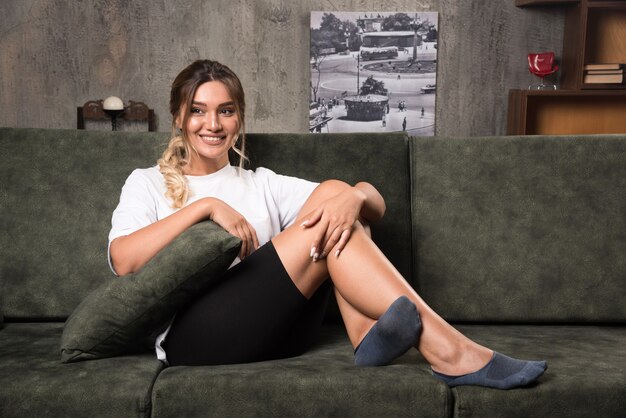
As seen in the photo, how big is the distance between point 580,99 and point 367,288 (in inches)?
Answer: 130

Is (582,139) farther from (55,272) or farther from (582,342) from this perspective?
(55,272)

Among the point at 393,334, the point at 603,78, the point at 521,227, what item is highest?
the point at 603,78

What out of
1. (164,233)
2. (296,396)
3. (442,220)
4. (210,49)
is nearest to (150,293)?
(164,233)

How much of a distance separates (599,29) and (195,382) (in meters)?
3.79

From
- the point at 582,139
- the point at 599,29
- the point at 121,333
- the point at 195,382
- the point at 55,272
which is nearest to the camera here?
the point at 195,382

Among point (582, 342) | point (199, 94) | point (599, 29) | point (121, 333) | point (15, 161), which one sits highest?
point (599, 29)

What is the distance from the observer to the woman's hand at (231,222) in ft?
5.45

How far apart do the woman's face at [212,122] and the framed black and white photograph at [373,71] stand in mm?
2588

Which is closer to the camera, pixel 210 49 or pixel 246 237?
pixel 246 237

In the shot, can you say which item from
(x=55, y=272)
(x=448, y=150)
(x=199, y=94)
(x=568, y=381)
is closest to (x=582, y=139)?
(x=448, y=150)

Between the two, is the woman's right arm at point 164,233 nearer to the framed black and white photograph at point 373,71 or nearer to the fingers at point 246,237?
the fingers at point 246,237

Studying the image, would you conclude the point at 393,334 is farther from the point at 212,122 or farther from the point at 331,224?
the point at 212,122

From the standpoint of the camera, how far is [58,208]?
1.98m

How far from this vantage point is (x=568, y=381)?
4.94ft
